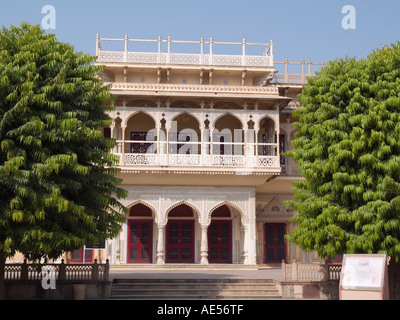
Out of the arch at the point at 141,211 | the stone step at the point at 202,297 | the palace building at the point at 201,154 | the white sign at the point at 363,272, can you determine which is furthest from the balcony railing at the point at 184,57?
the white sign at the point at 363,272

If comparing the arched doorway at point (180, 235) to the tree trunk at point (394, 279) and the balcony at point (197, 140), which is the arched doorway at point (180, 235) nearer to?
the balcony at point (197, 140)

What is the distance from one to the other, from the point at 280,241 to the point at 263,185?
3061 millimetres

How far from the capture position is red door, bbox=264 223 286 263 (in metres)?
25.1

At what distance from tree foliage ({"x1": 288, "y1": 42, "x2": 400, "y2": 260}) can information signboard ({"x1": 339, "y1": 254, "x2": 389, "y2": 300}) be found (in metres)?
2.08

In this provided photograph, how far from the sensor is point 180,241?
79.1 ft

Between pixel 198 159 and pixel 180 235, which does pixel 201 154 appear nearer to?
pixel 198 159

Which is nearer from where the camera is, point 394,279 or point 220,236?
point 394,279

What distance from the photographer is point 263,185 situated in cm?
2445

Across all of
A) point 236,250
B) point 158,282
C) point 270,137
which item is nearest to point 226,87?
point 270,137

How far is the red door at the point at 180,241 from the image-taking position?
942 inches

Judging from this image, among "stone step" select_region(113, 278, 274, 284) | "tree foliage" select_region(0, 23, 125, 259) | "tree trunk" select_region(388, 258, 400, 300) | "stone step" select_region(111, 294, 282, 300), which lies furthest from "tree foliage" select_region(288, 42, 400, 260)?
"tree foliage" select_region(0, 23, 125, 259)

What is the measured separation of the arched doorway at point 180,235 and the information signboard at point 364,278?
13.1 metres

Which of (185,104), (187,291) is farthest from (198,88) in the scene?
(187,291)

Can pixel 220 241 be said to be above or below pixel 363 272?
above
